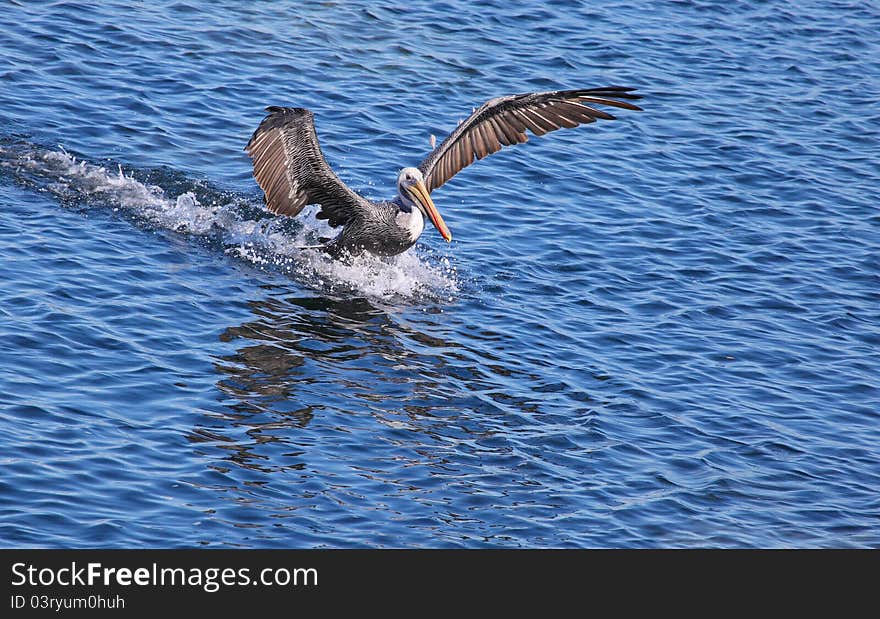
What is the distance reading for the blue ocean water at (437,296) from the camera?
9.48 m

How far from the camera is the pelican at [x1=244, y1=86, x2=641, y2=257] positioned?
12.7 meters

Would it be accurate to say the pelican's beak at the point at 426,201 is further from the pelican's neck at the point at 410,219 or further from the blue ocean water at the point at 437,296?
the blue ocean water at the point at 437,296

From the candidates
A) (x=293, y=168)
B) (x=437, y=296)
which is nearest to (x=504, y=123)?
(x=437, y=296)

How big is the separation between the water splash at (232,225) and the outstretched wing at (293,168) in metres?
0.72

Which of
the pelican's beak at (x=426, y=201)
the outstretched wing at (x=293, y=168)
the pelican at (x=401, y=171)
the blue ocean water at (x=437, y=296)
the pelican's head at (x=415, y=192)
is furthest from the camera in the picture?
the pelican's head at (x=415, y=192)

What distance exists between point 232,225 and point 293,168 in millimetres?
1527

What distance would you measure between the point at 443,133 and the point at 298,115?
193 inches

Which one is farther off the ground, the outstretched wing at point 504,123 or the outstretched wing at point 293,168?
the outstretched wing at point 504,123

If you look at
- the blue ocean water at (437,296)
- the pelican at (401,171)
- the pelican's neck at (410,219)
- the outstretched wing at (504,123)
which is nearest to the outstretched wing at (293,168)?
the pelican at (401,171)

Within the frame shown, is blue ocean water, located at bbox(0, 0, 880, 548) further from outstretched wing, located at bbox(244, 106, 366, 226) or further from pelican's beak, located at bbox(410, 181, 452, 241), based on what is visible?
pelican's beak, located at bbox(410, 181, 452, 241)

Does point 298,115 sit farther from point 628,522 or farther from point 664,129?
point 664,129

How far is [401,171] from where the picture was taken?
43.9ft

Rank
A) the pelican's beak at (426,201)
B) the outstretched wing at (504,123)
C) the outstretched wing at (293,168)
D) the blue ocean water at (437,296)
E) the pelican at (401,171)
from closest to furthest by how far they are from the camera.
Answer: the blue ocean water at (437,296), the outstretched wing at (293,168), the pelican at (401,171), the pelican's beak at (426,201), the outstretched wing at (504,123)
